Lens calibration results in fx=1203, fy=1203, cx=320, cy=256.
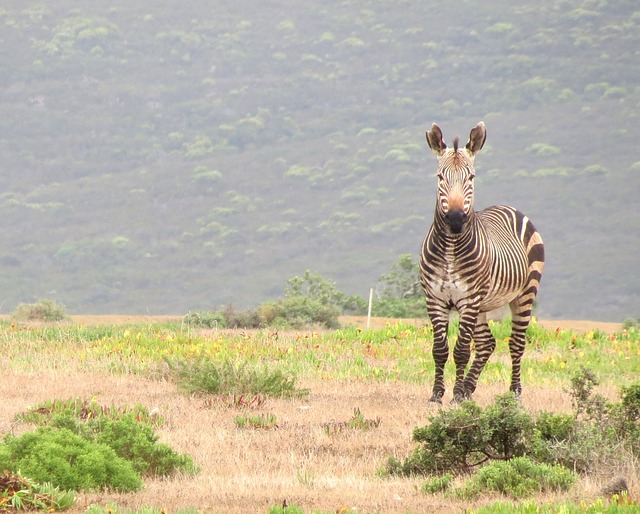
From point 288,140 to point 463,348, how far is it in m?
131

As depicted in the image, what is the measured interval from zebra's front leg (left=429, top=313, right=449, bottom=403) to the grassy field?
210 millimetres

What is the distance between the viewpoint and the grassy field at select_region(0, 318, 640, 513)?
8.23m

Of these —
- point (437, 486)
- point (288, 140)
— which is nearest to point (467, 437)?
point (437, 486)

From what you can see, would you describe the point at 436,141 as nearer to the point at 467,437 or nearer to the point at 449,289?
the point at 449,289

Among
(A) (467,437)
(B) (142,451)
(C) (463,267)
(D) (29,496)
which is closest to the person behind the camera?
(D) (29,496)

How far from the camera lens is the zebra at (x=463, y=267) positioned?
12.4 m

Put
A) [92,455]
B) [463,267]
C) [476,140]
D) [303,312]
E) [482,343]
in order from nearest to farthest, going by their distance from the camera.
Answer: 1. [92,455]
2. [463,267]
3. [476,140]
4. [482,343]
5. [303,312]

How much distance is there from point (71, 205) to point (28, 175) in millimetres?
11744

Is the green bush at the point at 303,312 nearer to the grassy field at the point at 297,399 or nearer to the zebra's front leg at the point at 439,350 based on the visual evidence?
the grassy field at the point at 297,399

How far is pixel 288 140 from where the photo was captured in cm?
14350

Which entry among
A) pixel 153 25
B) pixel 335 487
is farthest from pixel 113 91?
pixel 335 487

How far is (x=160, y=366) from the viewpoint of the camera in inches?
593

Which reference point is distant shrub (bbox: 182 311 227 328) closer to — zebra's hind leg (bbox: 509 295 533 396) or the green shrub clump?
zebra's hind leg (bbox: 509 295 533 396)

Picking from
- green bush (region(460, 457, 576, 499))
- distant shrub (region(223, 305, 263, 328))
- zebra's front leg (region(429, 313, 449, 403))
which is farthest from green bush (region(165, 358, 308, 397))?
distant shrub (region(223, 305, 263, 328))
